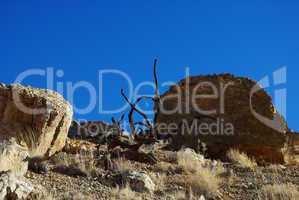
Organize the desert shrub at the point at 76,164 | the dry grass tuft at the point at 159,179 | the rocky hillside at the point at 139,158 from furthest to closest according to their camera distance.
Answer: the desert shrub at the point at 76,164 < the dry grass tuft at the point at 159,179 < the rocky hillside at the point at 139,158

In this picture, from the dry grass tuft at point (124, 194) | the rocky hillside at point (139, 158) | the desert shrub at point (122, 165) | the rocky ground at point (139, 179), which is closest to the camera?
the dry grass tuft at point (124, 194)

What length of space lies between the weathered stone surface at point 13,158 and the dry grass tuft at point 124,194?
5.44 ft

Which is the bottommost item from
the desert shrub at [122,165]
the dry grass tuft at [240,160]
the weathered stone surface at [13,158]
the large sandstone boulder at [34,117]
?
the dry grass tuft at [240,160]

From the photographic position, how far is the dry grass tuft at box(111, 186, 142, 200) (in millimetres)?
9625

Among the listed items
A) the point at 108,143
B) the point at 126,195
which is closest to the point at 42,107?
the point at 108,143

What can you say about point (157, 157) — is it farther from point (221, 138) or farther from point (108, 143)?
point (221, 138)

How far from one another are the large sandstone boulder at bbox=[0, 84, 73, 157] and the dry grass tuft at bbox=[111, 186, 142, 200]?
3801 mm

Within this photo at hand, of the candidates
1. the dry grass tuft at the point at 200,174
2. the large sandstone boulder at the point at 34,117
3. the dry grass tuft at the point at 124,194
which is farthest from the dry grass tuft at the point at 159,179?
the large sandstone boulder at the point at 34,117

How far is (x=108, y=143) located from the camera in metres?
15.0

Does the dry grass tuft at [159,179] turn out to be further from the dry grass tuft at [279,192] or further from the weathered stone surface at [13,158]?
the weathered stone surface at [13,158]

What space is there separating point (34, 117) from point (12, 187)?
511 cm

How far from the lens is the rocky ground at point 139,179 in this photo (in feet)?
32.5

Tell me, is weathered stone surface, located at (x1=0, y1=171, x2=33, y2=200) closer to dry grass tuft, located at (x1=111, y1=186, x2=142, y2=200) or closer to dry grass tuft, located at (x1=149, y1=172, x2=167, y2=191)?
dry grass tuft, located at (x1=111, y1=186, x2=142, y2=200)

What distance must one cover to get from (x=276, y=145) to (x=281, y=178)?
221 inches
